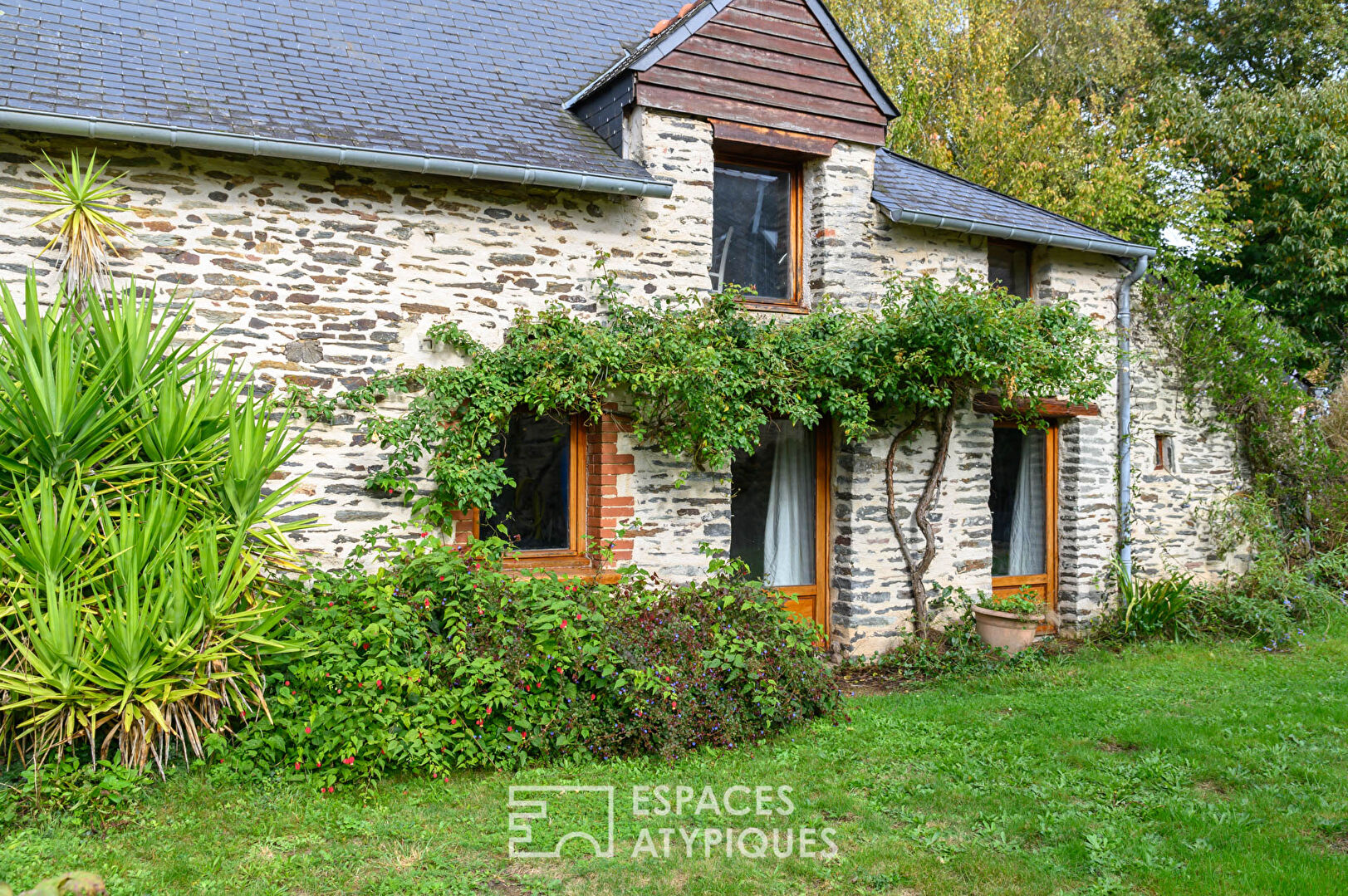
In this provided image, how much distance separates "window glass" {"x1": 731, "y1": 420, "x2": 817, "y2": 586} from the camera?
7820 mm

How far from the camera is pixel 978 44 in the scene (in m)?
16.1

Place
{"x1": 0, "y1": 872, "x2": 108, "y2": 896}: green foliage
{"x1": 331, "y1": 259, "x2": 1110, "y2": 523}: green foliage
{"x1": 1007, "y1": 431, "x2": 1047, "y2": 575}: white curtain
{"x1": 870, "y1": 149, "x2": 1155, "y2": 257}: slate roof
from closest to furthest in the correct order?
1. {"x1": 0, "y1": 872, "x2": 108, "y2": 896}: green foliage
2. {"x1": 331, "y1": 259, "x2": 1110, "y2": 523}: green foliage
3. {"x1": 870, "y1": 149, "x2": 1155, "y2": 257}: slate roof
4. {"x1": 1007, "y1": 431, "x2": 1047, "y2": 575}: white curtain

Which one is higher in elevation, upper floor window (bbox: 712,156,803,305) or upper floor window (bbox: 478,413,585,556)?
upper floor window (bbox: 712,156,803,305)

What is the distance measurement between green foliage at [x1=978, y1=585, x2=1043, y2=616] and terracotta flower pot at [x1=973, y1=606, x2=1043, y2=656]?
88mm

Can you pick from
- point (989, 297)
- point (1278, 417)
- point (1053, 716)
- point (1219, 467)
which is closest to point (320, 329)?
Answer: point (989, 297)

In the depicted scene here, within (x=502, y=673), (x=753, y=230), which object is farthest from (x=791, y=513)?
(x=502, y=673)

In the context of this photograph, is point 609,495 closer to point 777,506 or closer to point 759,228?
point 777,506

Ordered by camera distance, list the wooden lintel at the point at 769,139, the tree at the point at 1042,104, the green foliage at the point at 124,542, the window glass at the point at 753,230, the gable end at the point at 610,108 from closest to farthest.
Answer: the green foliage at the point at 124,542 → the gable end at the point at 610,108 → the wooden lintel at the point at 769,139 → the window glass at the point at 753,230 → the tree at the point at 1042,104

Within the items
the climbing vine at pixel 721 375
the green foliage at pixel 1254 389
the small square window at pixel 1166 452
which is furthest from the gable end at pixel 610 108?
the small square window at pixel 1166 452

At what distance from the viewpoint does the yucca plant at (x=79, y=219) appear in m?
5.48

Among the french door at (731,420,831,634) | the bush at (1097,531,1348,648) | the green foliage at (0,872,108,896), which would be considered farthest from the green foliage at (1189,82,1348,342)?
the green foliage at (0,872,108,896)

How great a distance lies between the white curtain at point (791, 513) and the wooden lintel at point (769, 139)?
228cm

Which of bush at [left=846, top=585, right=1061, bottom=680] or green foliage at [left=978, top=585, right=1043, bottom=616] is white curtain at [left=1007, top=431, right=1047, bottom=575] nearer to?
green foliage at [left=978, top=585, right=1043, bottom=616]

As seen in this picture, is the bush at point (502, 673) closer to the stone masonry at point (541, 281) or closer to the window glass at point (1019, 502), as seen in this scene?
the stone masonry at point (541, 281)
